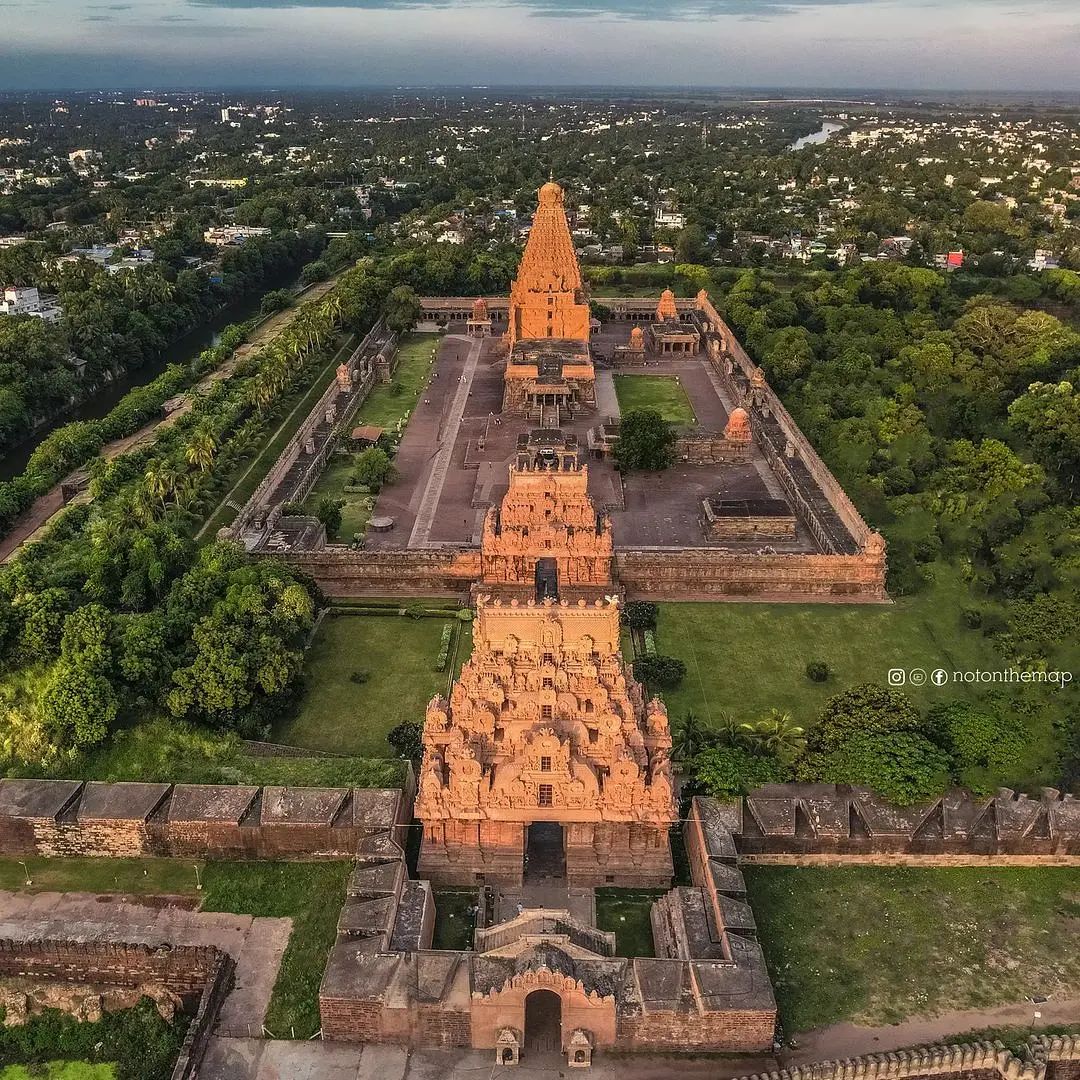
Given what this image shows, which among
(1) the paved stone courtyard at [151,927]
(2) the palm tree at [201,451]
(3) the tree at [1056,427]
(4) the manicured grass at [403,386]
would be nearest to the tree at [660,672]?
(1) the paved stone courtyard at [151,927]

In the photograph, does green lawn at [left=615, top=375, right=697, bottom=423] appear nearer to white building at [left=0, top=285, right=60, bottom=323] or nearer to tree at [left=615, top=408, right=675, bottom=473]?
tree at [left=615, top=408, right=675, bottom=473]

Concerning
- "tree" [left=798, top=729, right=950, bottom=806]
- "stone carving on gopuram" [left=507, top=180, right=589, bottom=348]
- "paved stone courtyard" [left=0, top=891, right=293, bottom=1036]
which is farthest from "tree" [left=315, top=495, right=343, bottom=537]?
"stone carving on gopuram" [left=507, top=180, right=589, bottom=348]

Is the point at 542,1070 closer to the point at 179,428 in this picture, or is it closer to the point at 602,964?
the point at 602,964

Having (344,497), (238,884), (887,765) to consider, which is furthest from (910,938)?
(344,497)

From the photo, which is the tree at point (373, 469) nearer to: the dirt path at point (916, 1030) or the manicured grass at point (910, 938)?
the manicured grass at point (910, 938)

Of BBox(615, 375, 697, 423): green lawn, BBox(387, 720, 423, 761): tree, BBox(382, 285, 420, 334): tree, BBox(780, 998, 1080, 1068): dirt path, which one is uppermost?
BBox(382, 285, 420, 334): tree

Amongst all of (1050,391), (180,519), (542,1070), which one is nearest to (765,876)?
(542,1070)
